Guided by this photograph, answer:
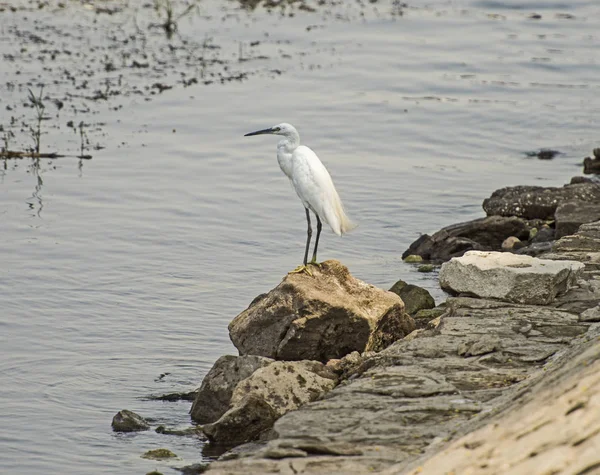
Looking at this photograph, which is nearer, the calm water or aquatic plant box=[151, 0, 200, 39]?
the calm water

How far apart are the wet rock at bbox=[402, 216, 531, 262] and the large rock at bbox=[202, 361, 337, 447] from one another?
247 inches

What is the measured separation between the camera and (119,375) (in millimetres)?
10250

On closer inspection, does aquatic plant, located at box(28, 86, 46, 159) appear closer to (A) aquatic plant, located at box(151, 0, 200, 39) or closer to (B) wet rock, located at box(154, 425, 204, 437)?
(A) aquatic plant, located at box(151, 0, 200, 39)

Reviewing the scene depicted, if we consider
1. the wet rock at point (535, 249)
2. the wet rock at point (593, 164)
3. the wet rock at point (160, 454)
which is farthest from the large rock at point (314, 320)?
the wet rock at point (593, 164)

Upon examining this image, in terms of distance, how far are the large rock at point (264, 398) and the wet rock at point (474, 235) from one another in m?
6.28

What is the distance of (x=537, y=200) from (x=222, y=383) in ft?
25.8

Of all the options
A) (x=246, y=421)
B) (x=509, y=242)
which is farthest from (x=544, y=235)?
(x=246, y=421)

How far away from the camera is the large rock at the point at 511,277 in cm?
899

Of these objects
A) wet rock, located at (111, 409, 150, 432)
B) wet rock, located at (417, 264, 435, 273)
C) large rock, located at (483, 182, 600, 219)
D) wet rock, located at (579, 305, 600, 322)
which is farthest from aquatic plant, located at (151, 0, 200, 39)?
wet rock, located at (579, 305, 600, 322)

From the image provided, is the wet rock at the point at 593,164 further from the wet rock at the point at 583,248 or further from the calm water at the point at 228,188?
the wet rock at the point at 583,248

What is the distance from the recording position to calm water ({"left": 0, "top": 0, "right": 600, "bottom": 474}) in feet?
33.1

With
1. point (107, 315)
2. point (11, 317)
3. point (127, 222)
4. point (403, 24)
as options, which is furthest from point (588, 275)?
point (403, 24)

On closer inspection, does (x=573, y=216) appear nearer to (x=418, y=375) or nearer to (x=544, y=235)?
(x=544, y=235)

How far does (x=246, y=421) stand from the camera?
7.79 meters
